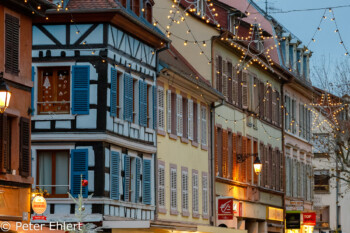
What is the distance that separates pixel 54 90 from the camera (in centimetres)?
3466

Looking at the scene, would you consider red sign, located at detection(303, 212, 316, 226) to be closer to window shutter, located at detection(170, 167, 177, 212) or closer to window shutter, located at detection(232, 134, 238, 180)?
window shutter, located at detection(232, 134, 238, 180)

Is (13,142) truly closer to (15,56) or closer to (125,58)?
(15,56)

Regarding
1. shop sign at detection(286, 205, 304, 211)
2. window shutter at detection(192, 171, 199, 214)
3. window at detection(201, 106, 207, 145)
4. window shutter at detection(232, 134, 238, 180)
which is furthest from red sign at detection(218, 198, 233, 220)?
shop sign at detection(286, 205, 304, 211)

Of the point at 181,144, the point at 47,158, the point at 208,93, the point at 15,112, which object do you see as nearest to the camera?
the point at 15,112

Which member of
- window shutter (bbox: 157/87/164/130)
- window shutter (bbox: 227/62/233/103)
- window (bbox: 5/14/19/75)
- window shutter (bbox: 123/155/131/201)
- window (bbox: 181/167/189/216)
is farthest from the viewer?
window shutter (bbox: 227/62/233/103)

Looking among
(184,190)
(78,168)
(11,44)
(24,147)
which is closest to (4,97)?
(11,44)

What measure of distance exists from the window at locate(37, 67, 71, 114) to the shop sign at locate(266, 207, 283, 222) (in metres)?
22.5

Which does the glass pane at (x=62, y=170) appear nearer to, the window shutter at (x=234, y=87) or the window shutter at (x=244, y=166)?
the window shutter at (x=234, y=87)

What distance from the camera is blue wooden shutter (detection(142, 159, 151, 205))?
37812 mm

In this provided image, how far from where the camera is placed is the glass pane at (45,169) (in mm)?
34219

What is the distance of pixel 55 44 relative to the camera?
3462cm

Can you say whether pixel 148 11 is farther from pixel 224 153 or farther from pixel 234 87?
pixel 234 87

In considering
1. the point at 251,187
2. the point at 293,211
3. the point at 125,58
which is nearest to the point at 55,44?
the point at 125,58

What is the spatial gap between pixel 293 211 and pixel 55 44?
23742mm
